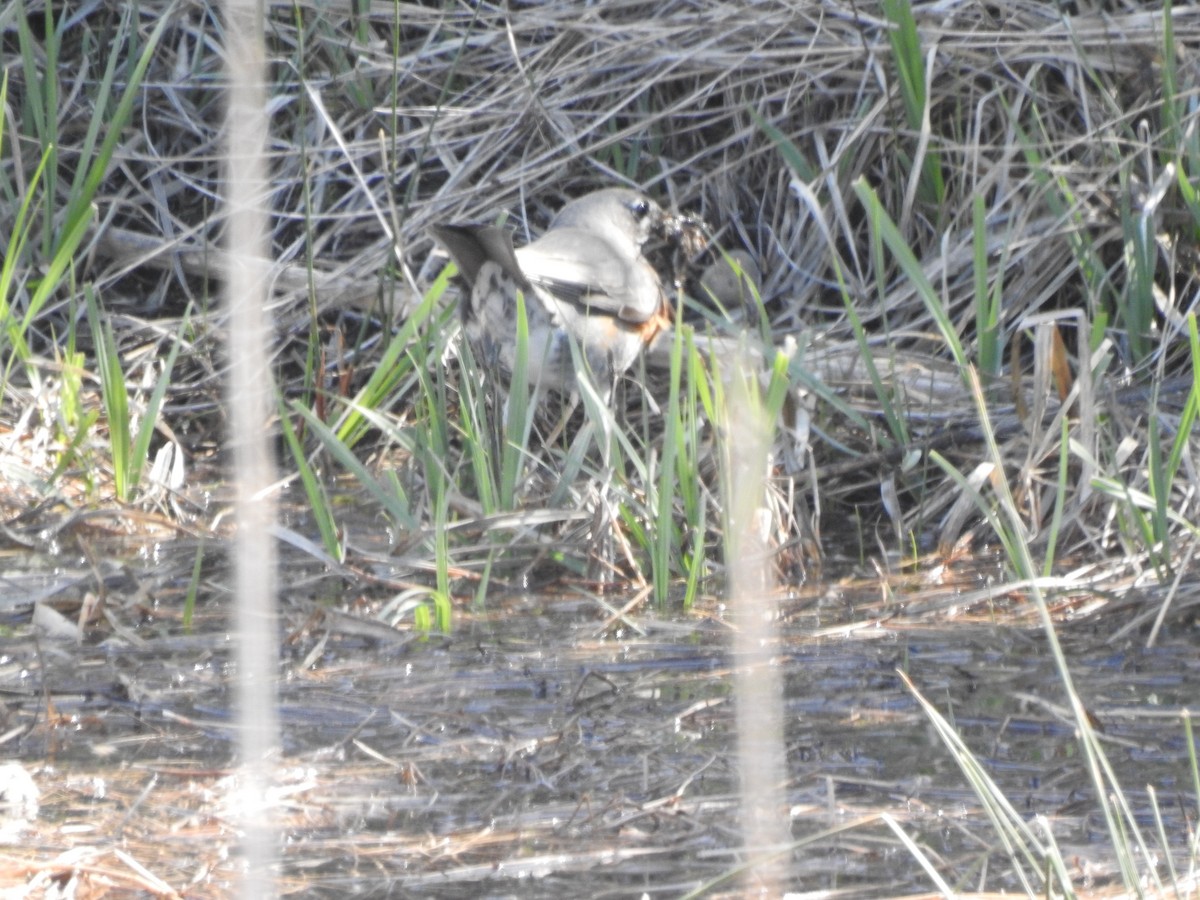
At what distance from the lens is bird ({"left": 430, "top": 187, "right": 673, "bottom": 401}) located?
3.96 meters

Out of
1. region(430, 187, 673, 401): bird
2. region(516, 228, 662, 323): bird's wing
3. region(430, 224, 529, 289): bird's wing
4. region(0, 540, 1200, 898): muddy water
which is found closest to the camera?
region(0, 540, 1200, 898): muddy water

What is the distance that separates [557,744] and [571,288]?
7.08 feet

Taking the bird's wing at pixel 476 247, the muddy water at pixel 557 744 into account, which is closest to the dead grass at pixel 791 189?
the bird's wing at pixel 476 247

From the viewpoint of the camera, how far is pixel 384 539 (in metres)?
3.57

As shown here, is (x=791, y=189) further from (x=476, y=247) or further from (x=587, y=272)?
(x=476, y=247)

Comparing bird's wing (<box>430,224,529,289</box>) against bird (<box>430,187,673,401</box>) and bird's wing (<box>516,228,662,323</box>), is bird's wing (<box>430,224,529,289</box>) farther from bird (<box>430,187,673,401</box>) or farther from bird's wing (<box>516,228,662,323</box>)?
bird's wing (<box>516,228,662,323</box>)

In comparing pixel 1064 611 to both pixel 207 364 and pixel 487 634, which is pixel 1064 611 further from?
pixel 207 364

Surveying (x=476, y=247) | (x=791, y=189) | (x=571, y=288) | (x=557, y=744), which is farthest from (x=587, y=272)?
(x=557, y=744)

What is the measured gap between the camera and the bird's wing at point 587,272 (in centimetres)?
420

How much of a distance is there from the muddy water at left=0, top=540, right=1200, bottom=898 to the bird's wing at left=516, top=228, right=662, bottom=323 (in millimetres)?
1269

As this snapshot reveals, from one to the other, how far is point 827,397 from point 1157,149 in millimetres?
1087

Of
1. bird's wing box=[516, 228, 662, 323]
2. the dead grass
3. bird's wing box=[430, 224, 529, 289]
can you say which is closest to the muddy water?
the dead grass

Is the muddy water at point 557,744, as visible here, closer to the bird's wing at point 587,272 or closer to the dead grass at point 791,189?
the dead grass at point 791,189

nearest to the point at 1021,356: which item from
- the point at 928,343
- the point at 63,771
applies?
the point at 928,343
